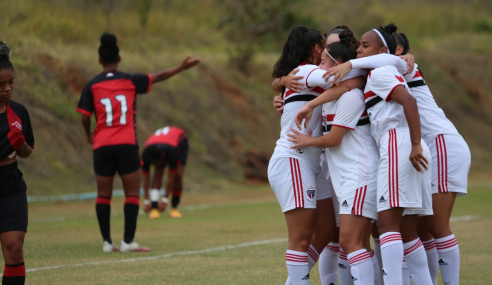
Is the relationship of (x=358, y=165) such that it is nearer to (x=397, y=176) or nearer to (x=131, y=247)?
(x=397, y=176)

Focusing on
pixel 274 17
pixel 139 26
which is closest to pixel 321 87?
pixel 139 26

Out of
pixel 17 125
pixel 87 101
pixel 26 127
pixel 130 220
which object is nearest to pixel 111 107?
pixel 87 101

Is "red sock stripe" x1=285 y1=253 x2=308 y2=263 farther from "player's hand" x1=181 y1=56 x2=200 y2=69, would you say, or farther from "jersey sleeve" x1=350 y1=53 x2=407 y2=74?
"player's hand" x1=181 y1=56 x2=200 y2=69

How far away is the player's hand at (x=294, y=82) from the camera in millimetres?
5074

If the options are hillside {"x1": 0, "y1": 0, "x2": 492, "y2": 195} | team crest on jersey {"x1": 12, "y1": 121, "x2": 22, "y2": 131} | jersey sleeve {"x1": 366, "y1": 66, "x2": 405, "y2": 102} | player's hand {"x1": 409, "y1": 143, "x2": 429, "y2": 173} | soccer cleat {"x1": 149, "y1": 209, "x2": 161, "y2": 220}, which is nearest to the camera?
player's hand {"x1": 409, "y1": 143, "x2": 429, "y2": 173}

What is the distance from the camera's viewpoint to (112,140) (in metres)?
8.26

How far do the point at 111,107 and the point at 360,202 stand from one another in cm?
439

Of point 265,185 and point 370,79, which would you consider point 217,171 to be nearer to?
point 265,185

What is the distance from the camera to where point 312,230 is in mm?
5094

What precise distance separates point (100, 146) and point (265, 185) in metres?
14.7

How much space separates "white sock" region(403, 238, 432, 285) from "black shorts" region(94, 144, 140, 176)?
13.8 ft

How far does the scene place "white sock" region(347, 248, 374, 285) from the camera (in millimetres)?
4762

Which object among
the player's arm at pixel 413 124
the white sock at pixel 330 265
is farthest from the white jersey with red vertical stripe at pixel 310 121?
the white sock at pixel 330 265

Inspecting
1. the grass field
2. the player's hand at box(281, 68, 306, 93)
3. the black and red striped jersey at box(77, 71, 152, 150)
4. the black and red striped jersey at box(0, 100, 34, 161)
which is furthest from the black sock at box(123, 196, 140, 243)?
the player's hand at box(281, 68, 306, 93)
